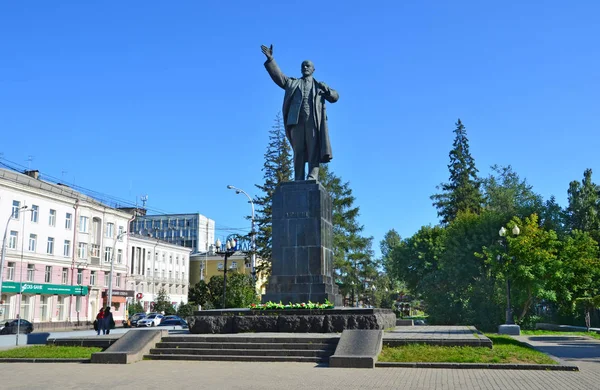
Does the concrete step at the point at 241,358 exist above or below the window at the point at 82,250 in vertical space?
below

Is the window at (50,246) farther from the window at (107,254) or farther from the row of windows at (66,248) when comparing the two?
the window at (107,254)

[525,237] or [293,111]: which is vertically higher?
[293,111]

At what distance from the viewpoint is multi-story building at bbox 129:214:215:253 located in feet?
357

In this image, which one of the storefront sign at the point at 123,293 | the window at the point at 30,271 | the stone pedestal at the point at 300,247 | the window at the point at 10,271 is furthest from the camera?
the storefront sign at the point at 123,293

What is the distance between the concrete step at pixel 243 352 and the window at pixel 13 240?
32667mm

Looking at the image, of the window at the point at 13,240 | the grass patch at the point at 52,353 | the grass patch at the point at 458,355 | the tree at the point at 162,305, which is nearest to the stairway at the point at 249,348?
the grass patch at the point at 458,355

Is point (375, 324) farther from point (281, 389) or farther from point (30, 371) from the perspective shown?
point (30, 371)

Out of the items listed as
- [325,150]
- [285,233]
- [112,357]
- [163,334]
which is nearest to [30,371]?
[112,357]

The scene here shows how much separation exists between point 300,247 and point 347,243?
31304 millimetres

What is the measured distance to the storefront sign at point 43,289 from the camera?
41.3 metres

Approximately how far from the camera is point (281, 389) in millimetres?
9125

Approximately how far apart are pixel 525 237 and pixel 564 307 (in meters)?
5.00

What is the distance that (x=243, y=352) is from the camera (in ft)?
43.3

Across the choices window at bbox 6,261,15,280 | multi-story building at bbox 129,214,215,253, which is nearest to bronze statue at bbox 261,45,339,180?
window at bbox 6,261,15,280
